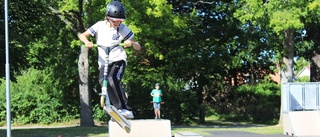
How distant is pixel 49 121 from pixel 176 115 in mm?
8893

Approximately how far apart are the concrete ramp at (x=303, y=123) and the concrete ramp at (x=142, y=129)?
12.2 m

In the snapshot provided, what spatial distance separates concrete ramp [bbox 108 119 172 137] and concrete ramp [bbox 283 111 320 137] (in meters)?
12.2

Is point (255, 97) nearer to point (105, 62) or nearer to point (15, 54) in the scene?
point (15, 54)

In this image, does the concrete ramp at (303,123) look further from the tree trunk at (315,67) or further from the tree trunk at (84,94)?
the tree trunk at (84,94)

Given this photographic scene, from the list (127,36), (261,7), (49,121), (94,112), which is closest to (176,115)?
(94,112)

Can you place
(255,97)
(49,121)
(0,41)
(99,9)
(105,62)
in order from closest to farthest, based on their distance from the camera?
(105,62) → (0,41) → (99,9) → (49,121) → (255,97)

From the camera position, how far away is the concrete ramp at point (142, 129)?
10.3 m

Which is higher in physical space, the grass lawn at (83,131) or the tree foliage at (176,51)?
the tree foliage at (176,51)

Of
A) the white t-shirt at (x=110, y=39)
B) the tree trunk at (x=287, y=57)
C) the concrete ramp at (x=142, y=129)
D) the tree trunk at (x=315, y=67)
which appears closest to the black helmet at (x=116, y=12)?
the white t-shirt at (x=110, y=39)

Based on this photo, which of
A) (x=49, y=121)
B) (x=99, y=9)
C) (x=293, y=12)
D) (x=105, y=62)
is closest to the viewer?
(x=105, y=62)

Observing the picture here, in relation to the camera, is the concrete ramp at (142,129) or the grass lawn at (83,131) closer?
the concrete ramp at (142,129)

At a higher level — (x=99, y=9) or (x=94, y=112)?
(x=99, y=9)

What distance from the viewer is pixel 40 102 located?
3738 centimetres

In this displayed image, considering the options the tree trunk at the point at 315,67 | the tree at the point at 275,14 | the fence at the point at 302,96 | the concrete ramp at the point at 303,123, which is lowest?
the concrete ramp at the point at 303,123
